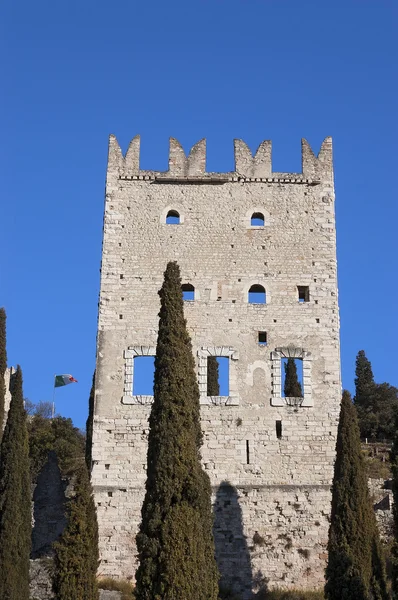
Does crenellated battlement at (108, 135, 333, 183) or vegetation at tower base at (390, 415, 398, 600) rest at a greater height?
crenellated battlement at (108, 135, 333, 183)

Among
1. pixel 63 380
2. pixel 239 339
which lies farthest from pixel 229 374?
pixel 63 380

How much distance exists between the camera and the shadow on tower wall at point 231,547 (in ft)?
77.1

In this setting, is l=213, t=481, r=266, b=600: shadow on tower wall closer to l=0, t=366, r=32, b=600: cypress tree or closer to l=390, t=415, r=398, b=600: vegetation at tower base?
l=0, t=366, r=32, b=600: cypress tree

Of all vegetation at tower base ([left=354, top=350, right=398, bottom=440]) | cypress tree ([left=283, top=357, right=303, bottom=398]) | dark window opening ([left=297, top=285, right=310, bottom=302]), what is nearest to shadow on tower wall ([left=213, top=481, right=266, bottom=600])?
dark window opening ([left=297, top=285, right=310, bottom=302])

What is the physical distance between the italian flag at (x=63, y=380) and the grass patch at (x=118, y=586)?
91.9 feet

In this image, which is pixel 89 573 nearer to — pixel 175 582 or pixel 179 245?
pixel 175 582

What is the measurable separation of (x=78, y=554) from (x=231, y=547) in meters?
5.71

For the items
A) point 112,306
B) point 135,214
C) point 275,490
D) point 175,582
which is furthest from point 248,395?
point 175,582

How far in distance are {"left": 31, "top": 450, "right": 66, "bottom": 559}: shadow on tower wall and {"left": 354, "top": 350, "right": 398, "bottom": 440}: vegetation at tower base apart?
18.0m

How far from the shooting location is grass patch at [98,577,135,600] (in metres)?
22.6

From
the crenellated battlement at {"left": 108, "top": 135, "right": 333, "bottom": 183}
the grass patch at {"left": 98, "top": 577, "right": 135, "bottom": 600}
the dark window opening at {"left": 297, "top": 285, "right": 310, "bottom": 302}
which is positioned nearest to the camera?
the grass patch at {"left": 98, "top": 577, "right": 135, "bottom": 600}

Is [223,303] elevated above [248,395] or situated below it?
above

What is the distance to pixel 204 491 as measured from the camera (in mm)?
→ 19156

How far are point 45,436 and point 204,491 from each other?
26.5 meters
